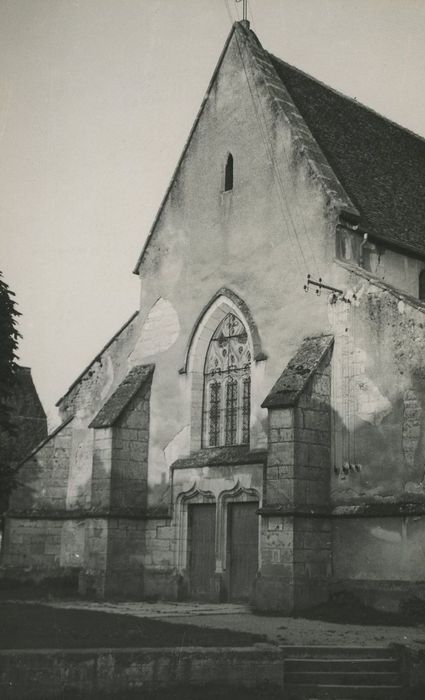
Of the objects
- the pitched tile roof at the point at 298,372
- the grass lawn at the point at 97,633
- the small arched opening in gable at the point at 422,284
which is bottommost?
the grass lawn at the point at 97,633

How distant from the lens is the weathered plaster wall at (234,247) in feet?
66.2

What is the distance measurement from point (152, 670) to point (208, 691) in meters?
0.73

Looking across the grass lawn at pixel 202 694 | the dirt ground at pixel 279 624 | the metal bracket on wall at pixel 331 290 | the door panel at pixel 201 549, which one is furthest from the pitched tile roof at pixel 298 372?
the grass lawn at pixel 202 694

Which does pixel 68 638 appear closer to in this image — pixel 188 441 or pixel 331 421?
pixel 331 421

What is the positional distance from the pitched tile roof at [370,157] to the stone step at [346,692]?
1088cm

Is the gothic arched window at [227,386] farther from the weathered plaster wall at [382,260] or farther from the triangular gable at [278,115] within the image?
the triangular gable at [278,115]

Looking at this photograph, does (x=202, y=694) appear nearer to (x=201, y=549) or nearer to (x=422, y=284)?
(x=201, y=549)

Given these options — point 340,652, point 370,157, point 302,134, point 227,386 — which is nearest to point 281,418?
point 227,386

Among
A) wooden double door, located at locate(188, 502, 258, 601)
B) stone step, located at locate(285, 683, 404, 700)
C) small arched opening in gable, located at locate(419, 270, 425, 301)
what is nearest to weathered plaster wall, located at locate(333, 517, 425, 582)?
wooden double door, located at locate(188, 502, 258, 601)

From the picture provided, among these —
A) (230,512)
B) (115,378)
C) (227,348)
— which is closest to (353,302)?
(227,348)

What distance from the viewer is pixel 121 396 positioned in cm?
2252

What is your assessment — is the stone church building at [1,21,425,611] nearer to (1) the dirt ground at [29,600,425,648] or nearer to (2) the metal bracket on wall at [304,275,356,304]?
(2) the metal bracket on wall at [304,275,356,304]

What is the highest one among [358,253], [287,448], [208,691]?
[358,253]

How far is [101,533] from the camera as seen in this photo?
21.2 m
